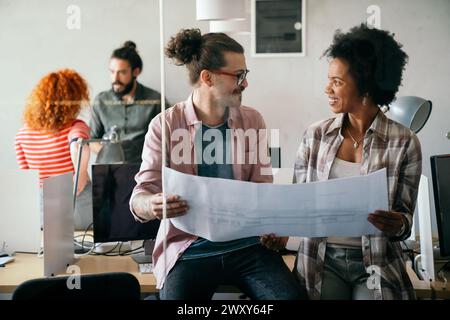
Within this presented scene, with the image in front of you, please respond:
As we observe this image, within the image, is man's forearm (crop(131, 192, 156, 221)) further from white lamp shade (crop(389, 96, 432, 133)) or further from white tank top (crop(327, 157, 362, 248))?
white lamp shade (crop(389, 96, 432, 133))

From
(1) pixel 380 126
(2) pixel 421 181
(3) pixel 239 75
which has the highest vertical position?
(3) pixel 239 75

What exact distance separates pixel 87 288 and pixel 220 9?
0.93 meters

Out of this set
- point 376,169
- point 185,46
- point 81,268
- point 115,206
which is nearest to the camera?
point 376,169

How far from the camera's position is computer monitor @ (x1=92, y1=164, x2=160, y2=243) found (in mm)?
1885

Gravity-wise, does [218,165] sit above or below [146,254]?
above

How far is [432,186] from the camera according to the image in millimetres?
1781

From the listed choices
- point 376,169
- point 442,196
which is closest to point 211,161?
point 376,169

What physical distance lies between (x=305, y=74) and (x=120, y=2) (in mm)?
598

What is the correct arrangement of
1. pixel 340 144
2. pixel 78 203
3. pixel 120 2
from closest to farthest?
pixel 340 144 → pixel 120 2 → pixel 78 203

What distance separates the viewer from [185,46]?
71.1 inches

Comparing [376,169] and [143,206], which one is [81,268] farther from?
[376,169]

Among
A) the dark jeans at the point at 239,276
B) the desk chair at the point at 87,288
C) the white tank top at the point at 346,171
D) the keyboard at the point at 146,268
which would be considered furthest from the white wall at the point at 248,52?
the keyboard at the point at 146,268

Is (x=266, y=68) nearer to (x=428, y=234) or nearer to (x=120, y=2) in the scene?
(x=120, y=2)

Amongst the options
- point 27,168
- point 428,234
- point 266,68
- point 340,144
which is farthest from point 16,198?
point 428,234
